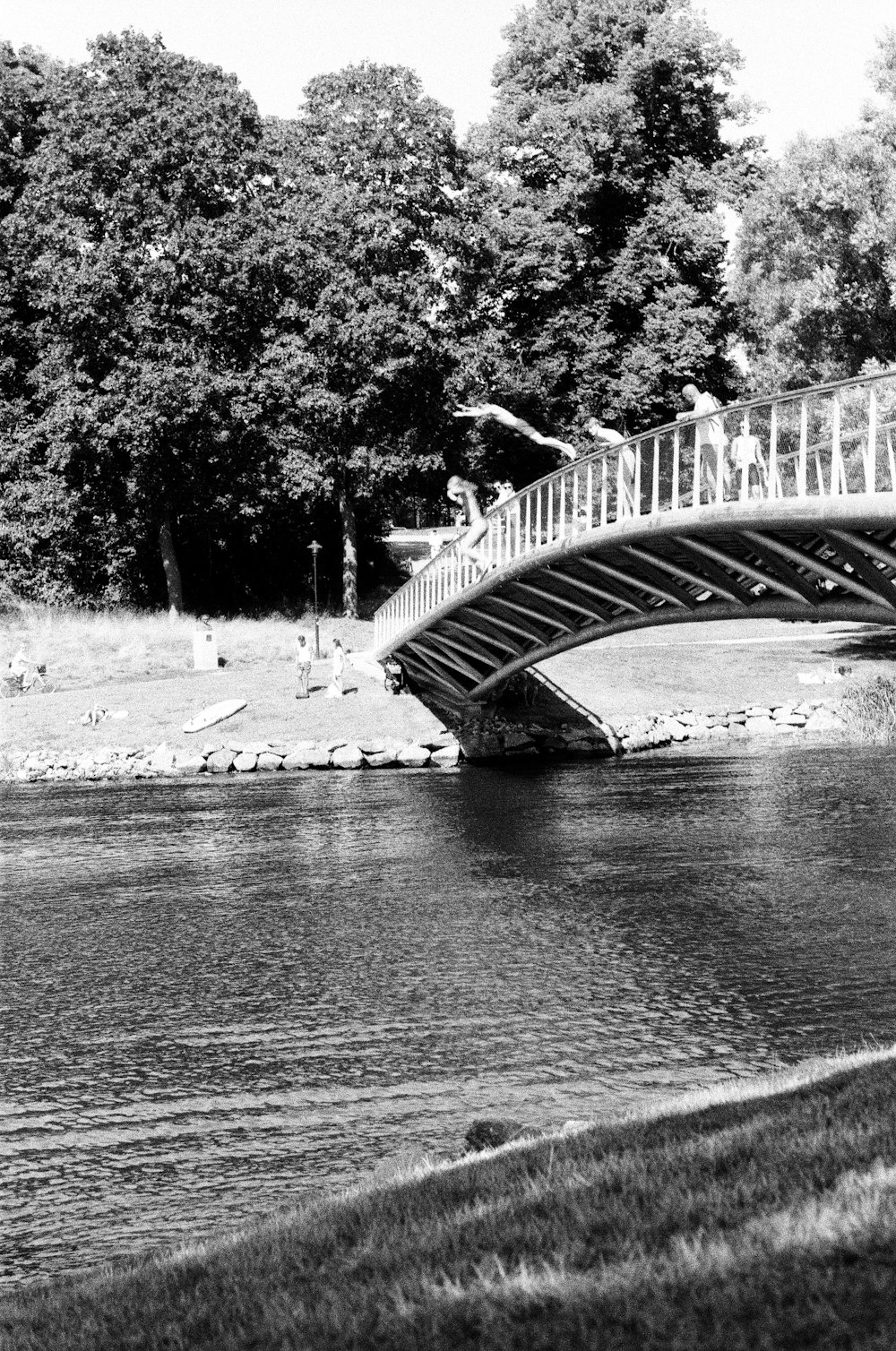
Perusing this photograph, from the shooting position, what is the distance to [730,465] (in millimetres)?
20859

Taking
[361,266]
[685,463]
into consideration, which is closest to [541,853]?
[685,463]

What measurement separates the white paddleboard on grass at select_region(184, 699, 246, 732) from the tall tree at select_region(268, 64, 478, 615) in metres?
11.9

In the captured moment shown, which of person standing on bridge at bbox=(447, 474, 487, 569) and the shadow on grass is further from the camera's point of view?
the shadow on grass

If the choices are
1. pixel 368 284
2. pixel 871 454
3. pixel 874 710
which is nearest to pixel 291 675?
pixel 368 284

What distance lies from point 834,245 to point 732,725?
504 inches

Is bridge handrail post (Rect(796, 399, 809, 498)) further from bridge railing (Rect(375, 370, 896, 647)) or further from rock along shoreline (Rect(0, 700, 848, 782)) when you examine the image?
rock along shoreline (Rect(0, 700, 848, 782))

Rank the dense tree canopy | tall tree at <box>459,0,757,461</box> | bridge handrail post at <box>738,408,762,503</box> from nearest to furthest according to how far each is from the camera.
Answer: bridge handrail post at <box>738,408,762,503</box>, the dense tree canopy, tall tree at <box>459,0,757,461</box>

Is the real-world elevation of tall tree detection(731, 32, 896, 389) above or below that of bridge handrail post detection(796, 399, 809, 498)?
above

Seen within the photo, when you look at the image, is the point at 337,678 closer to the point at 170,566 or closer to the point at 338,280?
the point at 170,566

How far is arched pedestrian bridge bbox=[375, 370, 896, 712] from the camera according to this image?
58.2 feet

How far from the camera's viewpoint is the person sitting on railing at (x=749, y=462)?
19016 millimetres

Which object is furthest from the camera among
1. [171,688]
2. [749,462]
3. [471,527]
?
[171,688]

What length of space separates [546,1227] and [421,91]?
48.7 meters

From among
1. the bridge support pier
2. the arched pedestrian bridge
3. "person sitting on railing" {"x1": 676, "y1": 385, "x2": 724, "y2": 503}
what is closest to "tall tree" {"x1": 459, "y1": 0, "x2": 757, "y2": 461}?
the bridge support pier
